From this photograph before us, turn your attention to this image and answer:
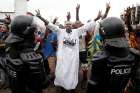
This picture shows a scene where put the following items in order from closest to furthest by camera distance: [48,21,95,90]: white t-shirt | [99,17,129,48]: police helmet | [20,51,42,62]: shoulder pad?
[20,51,42,62]: shoulder pad
[99,17,129,48]: police helmet
[48,21,95,90]: white t-shirt

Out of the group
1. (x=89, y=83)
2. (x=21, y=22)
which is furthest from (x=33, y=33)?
(x=89, y=83)

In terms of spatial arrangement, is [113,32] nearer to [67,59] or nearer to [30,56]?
[30,56]

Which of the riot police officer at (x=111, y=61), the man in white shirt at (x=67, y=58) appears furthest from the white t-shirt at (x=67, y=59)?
the riot police officer at (x=111, y=61)

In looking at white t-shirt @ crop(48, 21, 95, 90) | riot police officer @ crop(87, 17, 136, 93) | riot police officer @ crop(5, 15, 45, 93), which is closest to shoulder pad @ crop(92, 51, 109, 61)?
riot police officer @ crop(87, 17, 136, 93)

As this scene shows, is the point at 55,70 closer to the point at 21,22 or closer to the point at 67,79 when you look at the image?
the point at 67,79

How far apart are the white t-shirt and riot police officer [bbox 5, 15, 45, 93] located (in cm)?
305

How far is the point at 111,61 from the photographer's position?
10.4 feet

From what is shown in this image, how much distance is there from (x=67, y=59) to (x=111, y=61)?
125 inches

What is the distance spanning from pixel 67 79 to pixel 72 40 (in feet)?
2.71

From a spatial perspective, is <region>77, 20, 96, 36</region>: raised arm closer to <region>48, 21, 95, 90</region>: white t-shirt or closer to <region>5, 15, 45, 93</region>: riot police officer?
<region>48, 21, 95, 90</region>: white t-shirt

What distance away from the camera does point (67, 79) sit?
6359mm

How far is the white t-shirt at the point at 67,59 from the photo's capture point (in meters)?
6.32

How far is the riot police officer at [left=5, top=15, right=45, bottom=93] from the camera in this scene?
310 centimetres

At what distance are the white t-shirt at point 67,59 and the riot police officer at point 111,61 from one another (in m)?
3.01
